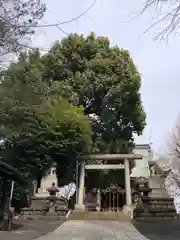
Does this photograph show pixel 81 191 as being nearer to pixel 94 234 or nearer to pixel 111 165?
pixel 111 165

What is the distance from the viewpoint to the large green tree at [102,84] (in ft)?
75.9

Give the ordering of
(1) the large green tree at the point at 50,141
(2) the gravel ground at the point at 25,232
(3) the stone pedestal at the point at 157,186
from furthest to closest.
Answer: (3) the stone pedestal at the point at 157,186, (1) the large green tree at the point at 50,141, (2) the gravel ground at the point at 25,232

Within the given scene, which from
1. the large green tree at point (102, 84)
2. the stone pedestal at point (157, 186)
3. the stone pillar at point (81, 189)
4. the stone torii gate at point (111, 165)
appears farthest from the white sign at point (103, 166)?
the stone pedestal at point (157, 186)

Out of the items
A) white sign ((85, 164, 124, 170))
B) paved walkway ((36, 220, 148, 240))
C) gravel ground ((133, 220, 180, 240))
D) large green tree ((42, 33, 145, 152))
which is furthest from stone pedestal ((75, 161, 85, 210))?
paved walkway ((36, 220, 148, 240))

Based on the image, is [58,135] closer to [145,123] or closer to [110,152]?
[110,152]

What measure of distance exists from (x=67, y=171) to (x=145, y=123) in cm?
737

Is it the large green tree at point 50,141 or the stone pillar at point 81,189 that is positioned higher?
the large green tree at point 50,141

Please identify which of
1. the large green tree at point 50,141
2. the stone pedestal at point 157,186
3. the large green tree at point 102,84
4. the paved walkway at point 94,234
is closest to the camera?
the paved walkway at point 94,234

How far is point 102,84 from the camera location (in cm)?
2309

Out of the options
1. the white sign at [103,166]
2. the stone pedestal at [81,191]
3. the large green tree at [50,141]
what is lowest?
the stone pedestal at [81,191]

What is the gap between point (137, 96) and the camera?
78.2 feet

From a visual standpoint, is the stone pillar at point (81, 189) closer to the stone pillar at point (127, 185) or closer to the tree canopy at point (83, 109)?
the tree canopy at point (83, 109)

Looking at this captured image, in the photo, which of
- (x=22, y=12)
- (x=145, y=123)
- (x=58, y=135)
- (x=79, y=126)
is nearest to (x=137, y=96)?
(x=145, y=123)

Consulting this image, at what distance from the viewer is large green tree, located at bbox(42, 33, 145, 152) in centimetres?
2312
